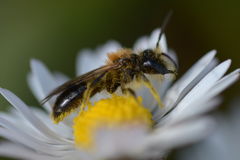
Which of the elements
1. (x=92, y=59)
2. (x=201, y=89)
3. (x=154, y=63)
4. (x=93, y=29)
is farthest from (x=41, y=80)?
(x=93, y=29)

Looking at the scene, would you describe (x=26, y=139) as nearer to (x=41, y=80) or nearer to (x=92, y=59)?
(x=41, y=80)

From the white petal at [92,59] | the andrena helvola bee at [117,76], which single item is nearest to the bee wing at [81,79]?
the andrena helvola bee at [117,76]

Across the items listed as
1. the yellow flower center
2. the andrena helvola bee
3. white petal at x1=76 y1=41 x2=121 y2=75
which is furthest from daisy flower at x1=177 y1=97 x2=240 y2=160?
white petal at x1=76 y1=41 x2=121 y2=75

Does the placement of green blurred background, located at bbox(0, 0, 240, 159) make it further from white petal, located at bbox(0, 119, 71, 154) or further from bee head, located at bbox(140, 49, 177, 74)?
white petal, located at bbox(0, 119, 71, 154)

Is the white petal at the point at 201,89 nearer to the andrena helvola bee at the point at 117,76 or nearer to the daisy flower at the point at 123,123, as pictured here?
the daisy flower at the point at 123,123

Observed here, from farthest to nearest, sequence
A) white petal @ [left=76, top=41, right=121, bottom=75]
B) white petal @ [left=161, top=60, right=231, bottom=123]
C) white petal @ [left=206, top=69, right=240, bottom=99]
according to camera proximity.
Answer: white petal @ [left=76, top=41, right=121, bottom=75], white petal @ [left=161, top=60, right=231, bottom=123], white petal @ [left=206, top=69, right=240, bottom=99]

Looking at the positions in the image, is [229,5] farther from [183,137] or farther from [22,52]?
[183,137]

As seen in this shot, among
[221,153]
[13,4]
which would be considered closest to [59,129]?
[221,153]
